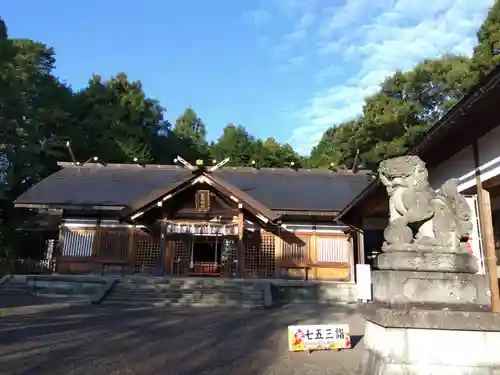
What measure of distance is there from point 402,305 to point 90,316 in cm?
808

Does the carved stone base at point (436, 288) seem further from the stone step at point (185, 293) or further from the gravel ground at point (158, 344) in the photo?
the stone step at point (185, 293)

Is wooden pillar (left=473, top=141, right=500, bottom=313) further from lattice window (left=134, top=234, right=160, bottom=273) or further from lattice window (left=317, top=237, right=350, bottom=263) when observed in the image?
lattice window (left=134, top=234, right=160, bottom=273)

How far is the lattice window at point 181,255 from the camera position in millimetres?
17406

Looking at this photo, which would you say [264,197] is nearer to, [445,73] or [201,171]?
[201,171]

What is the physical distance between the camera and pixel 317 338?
21.6 feet

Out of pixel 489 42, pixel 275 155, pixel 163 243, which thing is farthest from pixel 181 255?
pixel 275 155

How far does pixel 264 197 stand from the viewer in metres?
19.5

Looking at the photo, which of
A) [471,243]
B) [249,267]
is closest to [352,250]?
[249,267]

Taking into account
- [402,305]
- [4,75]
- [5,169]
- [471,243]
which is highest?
[4,75]

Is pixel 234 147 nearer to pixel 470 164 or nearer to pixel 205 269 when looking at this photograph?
pixel 205 269

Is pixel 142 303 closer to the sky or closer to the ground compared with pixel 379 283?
closer to the ground

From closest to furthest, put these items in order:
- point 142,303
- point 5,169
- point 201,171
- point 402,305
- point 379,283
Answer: point 402,305 → point 379,283 → point 142,303 → point 201,171 → point 5,169

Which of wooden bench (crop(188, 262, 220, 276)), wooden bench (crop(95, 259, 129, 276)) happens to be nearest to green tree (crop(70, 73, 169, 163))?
wooden bench (crop(95, 259, 129, 276))

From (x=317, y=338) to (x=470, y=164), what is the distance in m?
4.89
